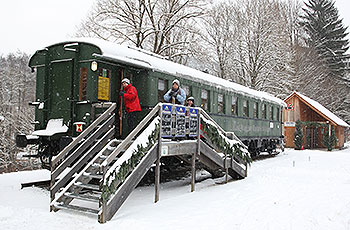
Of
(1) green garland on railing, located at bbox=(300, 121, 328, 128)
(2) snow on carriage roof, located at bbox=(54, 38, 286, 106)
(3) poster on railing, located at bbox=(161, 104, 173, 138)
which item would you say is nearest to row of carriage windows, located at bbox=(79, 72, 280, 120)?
(2) snow on carriage roof, located at bbox=(54, 38, 286, 106)

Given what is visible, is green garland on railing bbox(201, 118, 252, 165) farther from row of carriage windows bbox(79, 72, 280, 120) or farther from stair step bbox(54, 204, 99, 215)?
stair step bbox(54, 204, 99, 215)

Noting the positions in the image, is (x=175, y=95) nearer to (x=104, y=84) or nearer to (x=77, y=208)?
(x=104, y=84)

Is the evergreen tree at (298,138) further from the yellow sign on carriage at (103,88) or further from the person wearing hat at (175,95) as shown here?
the yellow sign on carriage at (103,88)

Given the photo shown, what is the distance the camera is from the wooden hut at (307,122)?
26.8 metres

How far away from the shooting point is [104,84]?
9039 mm

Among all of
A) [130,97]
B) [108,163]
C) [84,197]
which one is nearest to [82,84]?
[130,97]

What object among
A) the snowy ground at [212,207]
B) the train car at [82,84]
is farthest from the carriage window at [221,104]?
the snowy ground at [212,207]

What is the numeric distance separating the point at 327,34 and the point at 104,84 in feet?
133

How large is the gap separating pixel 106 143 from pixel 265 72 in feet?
75.9

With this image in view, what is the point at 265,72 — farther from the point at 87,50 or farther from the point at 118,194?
the point at 118,194

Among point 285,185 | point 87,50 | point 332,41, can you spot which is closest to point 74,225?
point 87,50

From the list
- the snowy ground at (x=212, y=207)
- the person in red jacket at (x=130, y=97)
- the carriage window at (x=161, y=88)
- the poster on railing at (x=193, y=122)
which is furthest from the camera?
the carriage window at (x=161, y=88)

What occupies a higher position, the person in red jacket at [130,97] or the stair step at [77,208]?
the person in red jacket at [130,97]

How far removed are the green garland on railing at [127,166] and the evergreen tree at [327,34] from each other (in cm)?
3835
